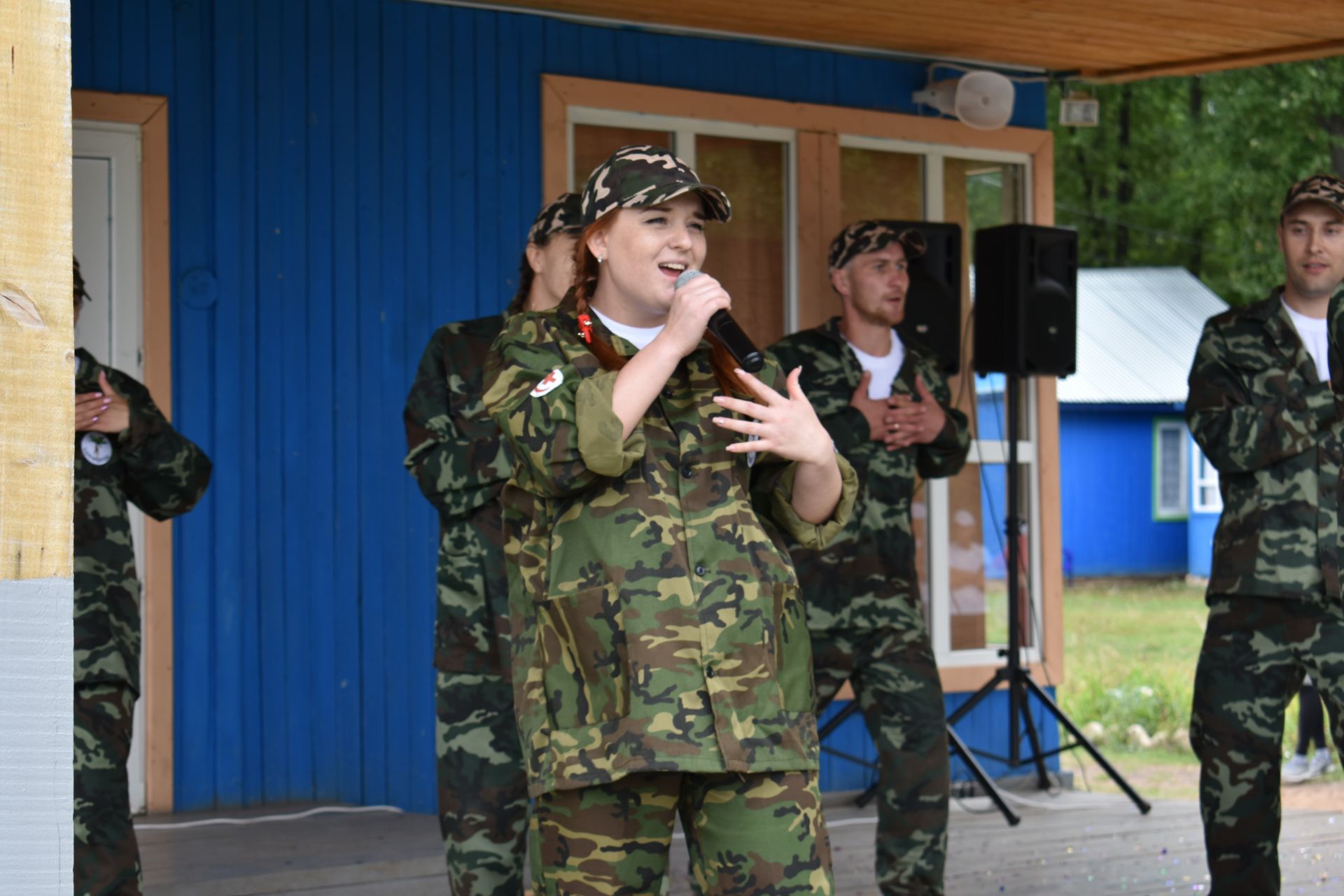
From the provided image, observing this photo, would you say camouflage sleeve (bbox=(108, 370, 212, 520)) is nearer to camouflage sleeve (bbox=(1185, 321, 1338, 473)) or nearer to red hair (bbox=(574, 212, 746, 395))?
red hair (bbox=(574, 212, 746, 395))

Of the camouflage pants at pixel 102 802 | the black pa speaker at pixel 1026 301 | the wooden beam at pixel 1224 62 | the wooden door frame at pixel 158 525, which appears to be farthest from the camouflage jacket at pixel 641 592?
the wooden beam at pixel 1224 62

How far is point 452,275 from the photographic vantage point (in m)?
5.54

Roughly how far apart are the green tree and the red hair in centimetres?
1244

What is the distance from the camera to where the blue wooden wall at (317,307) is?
5203mm

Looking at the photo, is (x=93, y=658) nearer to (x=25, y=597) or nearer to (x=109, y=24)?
(x=25, y=597)

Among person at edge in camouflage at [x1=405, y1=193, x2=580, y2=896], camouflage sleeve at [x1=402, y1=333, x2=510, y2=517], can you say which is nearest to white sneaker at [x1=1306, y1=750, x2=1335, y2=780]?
person at edge in camouflage at [x1=405, y1=193, x2=580, y2=896]

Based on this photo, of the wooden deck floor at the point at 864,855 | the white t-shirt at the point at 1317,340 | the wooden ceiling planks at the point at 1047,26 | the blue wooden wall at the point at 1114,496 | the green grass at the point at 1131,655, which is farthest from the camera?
the blue wooden wall at the point at 1114,496

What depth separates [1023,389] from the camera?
21.9 feet

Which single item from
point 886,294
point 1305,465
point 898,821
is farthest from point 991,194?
point 898,821

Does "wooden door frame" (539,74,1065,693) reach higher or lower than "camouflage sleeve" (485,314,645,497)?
higher

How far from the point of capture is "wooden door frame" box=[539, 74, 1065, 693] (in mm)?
5617

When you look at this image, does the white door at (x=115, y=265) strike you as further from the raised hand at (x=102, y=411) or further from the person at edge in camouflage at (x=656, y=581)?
the person at edge in camouflage at (x=656, y=581)

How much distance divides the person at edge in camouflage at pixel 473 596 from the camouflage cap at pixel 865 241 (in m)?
1.21

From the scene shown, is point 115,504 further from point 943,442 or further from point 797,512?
point 943,442
